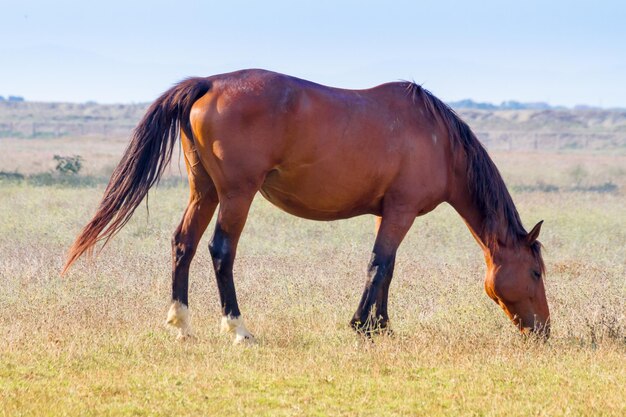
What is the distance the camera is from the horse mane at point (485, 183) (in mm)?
7777

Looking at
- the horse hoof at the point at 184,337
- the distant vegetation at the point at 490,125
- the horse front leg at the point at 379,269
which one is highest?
the horse front leg at the point at 379,269

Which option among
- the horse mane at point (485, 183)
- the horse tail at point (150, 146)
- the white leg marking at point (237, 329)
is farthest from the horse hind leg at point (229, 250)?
the horse mane at point (485, 183)

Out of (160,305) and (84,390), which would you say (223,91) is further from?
(84,390)

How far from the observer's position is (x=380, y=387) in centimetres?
600

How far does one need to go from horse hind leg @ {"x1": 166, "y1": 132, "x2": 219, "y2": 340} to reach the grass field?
212 mm

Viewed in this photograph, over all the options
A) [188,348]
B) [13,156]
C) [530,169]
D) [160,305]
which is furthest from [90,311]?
[13,156]

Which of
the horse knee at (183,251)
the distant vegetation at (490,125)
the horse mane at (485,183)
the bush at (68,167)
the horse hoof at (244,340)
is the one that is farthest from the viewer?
the distant vegetation at (490,125)

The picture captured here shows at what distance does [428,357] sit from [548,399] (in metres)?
1.19

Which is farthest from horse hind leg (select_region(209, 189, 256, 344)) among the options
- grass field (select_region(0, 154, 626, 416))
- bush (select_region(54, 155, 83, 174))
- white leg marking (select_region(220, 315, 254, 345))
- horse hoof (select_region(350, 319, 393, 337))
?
bush (select_region(54, 155, 83, 174))

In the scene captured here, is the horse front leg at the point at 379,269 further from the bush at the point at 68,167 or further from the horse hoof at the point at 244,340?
the bush at the point at 68,167

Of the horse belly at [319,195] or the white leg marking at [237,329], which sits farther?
the horse belly at [319,195]

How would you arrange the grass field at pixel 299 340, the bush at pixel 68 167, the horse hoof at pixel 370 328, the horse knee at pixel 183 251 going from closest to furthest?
1. the grass field at pixel 299 340
2. the horse hoof at pixel 370 328
3. the horse knee at pixel 183 251
4. the bush at pixel 68 167

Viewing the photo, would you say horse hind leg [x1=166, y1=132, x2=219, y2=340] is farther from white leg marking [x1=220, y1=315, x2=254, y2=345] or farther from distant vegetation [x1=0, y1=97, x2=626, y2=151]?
distant vegetation [x1=0, y1=97, x2=626, y2=151]

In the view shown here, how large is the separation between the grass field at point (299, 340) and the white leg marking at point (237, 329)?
0.48ft
